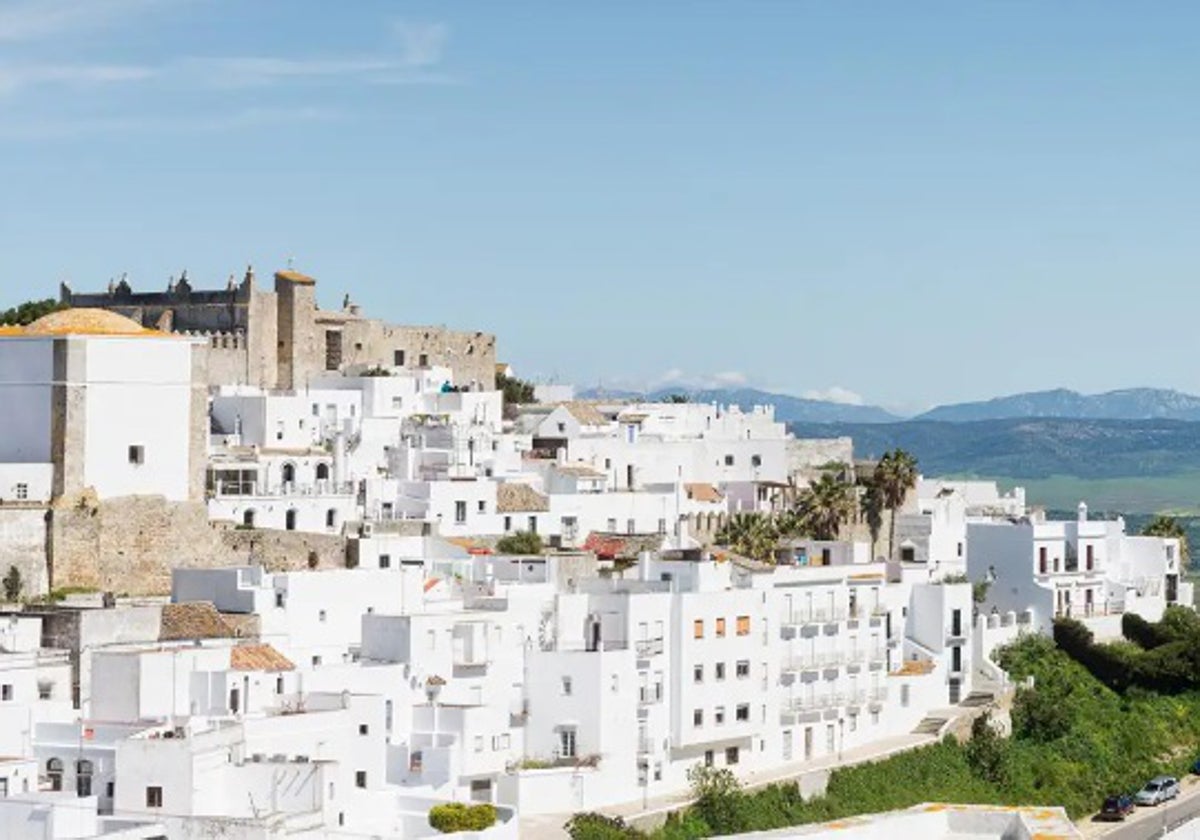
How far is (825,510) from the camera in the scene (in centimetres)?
6094

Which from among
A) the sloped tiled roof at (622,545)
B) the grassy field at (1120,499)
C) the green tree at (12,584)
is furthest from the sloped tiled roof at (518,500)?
the grassy field at (1120,499)

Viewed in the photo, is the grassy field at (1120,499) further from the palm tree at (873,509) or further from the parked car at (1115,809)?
the parked car at (1115,809)

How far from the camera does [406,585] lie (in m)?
44.1

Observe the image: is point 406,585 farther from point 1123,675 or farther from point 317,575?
point 1123,675

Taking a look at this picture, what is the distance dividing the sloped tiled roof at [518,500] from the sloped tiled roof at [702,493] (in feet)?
19.9

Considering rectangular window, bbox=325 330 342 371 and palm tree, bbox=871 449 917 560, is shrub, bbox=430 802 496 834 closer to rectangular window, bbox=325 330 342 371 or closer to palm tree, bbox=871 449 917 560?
palm tree, bbox=871 449 917 560

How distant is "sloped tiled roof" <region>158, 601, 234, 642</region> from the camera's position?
133 feet

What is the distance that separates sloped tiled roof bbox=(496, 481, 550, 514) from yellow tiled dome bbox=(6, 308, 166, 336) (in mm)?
9770

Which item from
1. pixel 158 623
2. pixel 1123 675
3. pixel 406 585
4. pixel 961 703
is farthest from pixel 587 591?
pixel 1123 675

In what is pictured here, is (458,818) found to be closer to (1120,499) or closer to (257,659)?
(257,659)

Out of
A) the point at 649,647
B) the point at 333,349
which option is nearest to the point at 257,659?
the point at 649,647

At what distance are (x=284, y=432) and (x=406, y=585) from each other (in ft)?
49.9

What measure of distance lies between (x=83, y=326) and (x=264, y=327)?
16932 mm

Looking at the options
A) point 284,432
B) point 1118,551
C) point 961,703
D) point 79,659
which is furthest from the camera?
point 1118,551
